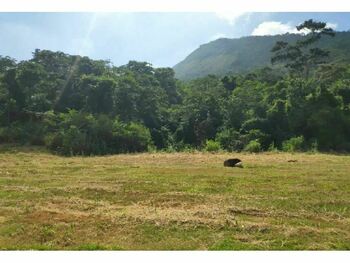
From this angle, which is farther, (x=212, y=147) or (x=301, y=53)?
(x=301, y=53)

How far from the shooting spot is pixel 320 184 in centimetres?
1465

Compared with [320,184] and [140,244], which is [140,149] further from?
[140,244]

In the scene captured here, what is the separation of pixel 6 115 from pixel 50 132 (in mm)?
4703

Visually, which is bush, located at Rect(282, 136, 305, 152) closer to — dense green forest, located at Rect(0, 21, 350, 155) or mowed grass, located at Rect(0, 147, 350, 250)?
dense green forest, located at Rect(0, 21, 350, 155)

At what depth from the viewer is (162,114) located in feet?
131

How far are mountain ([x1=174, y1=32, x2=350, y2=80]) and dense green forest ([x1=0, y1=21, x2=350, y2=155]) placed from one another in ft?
188

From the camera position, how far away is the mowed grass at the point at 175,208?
322 inches

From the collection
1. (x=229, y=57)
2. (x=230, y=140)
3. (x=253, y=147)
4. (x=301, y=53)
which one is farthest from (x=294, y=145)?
(x=229, y=57)

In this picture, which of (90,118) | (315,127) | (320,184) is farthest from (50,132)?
(320,184)

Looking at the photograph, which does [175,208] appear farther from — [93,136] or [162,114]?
[162,114]

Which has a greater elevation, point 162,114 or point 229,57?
point 229,57

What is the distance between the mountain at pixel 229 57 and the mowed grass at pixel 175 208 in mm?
79530

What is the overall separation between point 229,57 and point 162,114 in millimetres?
90744

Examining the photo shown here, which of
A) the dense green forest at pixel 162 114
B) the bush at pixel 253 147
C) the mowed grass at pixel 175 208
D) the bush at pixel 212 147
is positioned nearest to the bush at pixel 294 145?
the dense green forest at pixel 162 114
